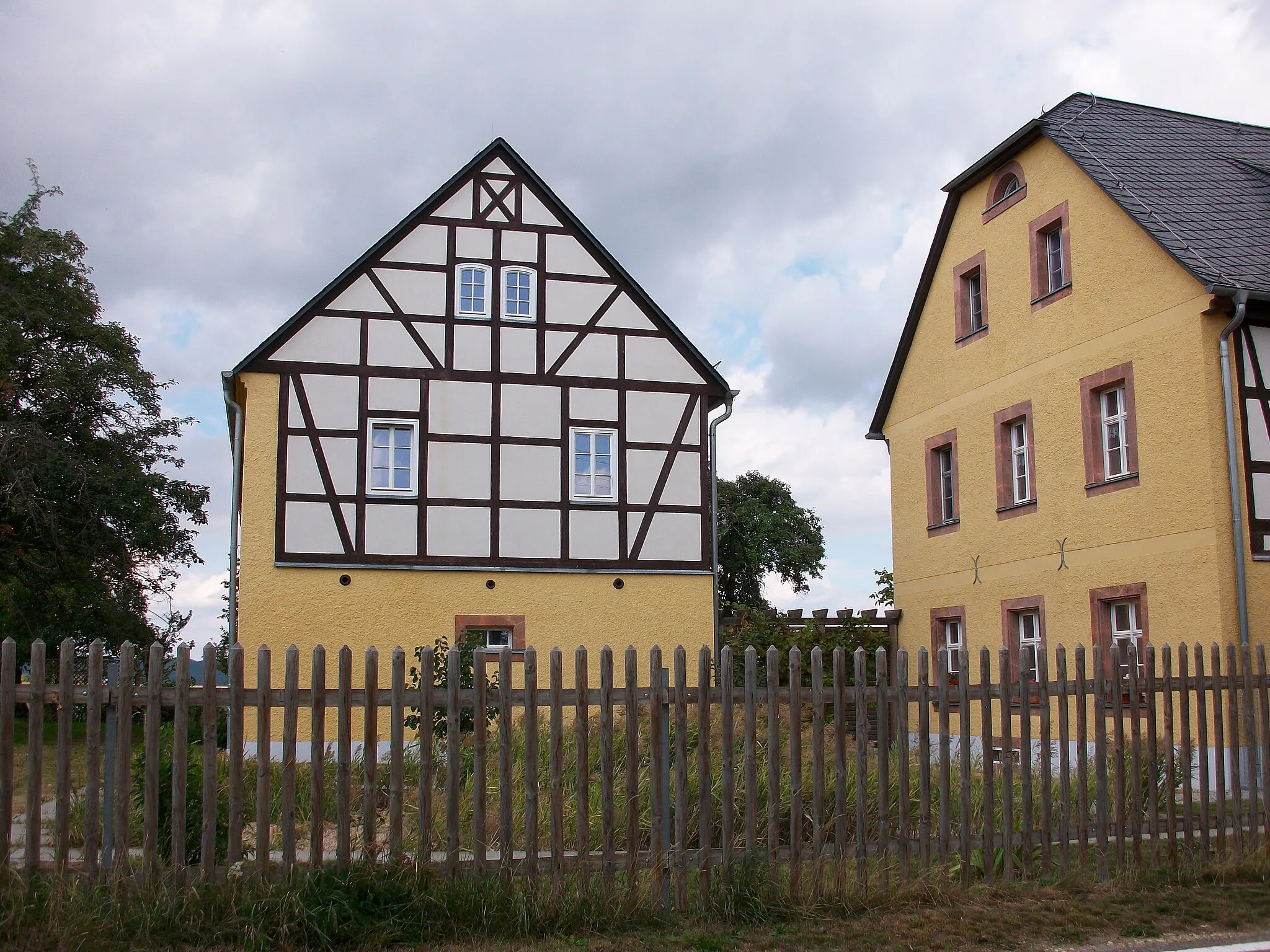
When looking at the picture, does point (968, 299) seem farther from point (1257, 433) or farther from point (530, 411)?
point (530, 411)

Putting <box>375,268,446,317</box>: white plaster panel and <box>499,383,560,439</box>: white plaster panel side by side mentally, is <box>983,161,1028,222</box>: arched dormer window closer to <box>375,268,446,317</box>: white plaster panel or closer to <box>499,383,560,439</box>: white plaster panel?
<box>499,383,560,439</box>: white plaster panel

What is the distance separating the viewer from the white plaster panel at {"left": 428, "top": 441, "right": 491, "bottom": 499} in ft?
59.1

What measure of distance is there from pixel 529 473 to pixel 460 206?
14.2 feet

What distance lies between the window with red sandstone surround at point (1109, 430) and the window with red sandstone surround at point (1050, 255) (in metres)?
1.53

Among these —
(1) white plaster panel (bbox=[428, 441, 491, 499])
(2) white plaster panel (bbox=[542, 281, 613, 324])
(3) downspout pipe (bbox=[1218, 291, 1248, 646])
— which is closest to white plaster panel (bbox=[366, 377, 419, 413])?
(1) white plaster panel (bbox=[428, 441, 491, 499])

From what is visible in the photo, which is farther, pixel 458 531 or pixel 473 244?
pixel 473 244

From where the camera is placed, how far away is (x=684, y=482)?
62.5ft

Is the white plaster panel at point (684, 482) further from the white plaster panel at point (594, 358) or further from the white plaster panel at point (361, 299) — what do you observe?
the white plaster panel at point (361, 299)

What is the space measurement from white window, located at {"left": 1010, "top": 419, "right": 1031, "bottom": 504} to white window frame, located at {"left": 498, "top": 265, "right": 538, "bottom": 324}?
730 centimetres

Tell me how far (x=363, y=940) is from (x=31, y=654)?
219 cm

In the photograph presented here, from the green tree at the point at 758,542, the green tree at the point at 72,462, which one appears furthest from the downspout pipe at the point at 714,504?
the green tree at the point at 758,542

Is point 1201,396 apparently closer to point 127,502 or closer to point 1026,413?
point 1026,413

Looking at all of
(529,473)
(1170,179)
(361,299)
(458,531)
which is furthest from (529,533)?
(1170,179)

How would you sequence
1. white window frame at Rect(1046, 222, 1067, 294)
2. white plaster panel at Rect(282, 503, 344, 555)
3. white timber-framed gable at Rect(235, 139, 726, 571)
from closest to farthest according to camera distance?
white window frame at Rect(1046, 222, 1067, 294), white plaster panel at Rect(282, 503, 344, 555), white timber-framed gable at Rect(235, 139, 726, 571)
